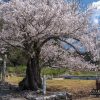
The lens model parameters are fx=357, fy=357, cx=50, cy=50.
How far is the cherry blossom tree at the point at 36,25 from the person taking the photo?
22266 millimetres

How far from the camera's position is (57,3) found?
22.9 metres

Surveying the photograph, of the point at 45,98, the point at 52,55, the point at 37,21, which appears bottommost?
the point at 45,98

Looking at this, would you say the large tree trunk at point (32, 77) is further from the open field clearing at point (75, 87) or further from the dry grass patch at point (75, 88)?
the dry grass patch at point (75, 88)

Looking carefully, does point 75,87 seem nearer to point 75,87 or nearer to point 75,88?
point 75,87

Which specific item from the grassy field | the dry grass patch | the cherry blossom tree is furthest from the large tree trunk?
the dry grass patch

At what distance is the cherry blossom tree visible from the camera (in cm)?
2227

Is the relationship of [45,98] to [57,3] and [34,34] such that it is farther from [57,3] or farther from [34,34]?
[57,3]

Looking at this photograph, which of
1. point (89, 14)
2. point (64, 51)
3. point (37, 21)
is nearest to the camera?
point (37, 21)

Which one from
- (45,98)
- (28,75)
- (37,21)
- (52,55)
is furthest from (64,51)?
(45,98)

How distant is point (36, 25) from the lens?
22.5 metres

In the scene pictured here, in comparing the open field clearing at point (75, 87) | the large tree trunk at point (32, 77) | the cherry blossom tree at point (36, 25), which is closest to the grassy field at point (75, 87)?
the open field clearing at point (75, 87)

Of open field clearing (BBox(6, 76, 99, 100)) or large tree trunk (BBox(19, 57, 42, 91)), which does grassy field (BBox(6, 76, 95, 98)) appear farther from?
large tree trunk (BBox(19, 57, 42, 91))

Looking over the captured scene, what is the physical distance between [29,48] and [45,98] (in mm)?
4906

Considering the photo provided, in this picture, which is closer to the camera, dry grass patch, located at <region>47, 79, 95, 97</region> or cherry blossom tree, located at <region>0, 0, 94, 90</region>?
cherry blossom tree, located at <region>0, 0, 94, 90</region>
